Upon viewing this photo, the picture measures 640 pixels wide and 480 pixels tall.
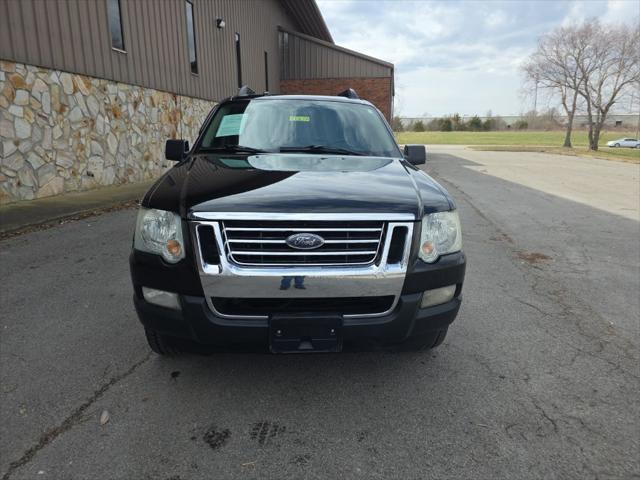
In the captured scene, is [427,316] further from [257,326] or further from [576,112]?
[576,112]

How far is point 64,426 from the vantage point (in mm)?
2344

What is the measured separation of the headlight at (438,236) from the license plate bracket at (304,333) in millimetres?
586

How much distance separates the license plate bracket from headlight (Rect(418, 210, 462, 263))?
0.59 m

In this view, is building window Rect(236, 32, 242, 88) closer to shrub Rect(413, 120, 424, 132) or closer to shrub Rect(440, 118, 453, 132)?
shrub Rect(413, 120, 424, 132)

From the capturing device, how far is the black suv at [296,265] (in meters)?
2.25

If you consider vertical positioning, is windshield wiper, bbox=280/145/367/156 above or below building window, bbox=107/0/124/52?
below

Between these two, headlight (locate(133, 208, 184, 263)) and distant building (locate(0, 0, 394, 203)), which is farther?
distant building (locate(0, 0, 394, 203))

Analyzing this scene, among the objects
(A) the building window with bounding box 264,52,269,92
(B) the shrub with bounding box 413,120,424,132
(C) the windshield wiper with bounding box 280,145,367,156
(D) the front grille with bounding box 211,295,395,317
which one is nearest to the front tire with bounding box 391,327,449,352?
(D) the front grille with bounding box 211,295,395,317

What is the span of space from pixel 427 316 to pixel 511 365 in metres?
1.01

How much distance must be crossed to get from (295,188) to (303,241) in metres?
0.37

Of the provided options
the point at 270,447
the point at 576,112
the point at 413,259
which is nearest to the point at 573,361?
the point at 413,259

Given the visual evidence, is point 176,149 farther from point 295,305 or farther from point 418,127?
point 418,127

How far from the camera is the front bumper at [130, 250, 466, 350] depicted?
2.28 m

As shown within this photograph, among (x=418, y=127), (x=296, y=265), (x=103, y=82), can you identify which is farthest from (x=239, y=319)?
(x=418, y=127)
